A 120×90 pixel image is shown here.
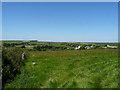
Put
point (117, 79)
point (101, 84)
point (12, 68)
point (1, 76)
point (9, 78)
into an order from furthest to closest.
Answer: point (12, 68)
point (9, 78)
point (1, 76)
point (117, 79)
point (101, 84)

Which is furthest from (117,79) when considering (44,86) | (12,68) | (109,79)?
(12,68)

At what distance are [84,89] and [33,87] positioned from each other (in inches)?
116

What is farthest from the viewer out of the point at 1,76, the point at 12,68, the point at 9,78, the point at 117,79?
the point at 12,68

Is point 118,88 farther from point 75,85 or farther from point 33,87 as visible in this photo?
point 33,87

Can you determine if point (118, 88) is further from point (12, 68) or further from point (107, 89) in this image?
point (12, 68)

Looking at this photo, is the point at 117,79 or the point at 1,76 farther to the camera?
the point at 1,76

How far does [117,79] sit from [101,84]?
1.27 m

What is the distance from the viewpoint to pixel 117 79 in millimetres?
10422

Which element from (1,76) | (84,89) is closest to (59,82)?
(84,89)

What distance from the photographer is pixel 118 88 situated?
8.88m

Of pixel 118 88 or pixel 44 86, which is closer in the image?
pixel 118 88

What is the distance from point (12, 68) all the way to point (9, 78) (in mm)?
1583

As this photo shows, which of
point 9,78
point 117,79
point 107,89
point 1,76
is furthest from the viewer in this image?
point 9,78

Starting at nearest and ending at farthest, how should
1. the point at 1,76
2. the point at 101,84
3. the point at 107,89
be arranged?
the point at 107,89 → the point at 101,84 → the point at 1,76
